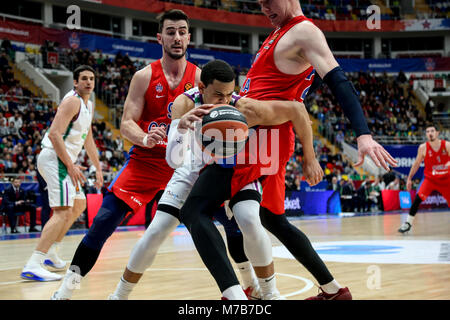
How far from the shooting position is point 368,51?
130 ft

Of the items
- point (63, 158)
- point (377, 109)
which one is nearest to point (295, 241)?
point (63, 158)

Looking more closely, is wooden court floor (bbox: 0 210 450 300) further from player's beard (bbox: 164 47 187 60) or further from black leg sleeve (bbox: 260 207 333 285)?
player's beard (bbox: 164 47 187 60)

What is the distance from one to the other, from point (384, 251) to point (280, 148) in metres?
4.42

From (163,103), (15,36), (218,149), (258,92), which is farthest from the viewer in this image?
(15,36)

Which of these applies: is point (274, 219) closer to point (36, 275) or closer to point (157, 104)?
point (157, 104)

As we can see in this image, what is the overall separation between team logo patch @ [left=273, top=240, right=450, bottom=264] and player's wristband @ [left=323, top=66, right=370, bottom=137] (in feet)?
12.0

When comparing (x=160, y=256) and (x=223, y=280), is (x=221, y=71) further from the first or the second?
(x=160, y=256)

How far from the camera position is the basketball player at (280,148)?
3.05 m

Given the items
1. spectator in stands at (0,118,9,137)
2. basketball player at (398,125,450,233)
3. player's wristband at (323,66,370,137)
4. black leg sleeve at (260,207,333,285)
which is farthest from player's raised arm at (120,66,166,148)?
spectator in stands at (0,118,9,137)

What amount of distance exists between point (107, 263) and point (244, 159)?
401cm

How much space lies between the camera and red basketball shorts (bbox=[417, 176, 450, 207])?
10.1 m

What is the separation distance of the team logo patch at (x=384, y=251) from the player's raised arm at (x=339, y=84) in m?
3.65

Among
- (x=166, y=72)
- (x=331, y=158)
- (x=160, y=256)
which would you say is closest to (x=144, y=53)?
(x=331, y=158)

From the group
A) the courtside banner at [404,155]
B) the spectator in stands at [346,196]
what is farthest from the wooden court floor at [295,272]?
the courtside banner at [404,155]
